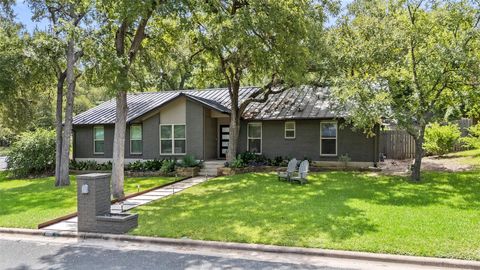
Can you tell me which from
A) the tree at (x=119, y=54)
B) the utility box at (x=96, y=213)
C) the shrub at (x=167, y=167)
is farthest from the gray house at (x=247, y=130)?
the utility box at (x=96, y=213)

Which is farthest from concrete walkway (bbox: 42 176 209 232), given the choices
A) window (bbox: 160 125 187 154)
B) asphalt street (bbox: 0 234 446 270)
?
window (bbox: 160 125 187 154)

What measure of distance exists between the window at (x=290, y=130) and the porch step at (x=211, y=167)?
140 inches

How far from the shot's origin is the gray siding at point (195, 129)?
1986 cm

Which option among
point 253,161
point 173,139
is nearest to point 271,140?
point 253,161

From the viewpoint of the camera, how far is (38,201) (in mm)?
12891

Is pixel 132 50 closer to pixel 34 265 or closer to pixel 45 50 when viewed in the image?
pixel 45 50

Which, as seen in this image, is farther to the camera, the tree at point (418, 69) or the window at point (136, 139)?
the window at point (136, 139)

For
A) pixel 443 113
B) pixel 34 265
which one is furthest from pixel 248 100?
pixel 34 265

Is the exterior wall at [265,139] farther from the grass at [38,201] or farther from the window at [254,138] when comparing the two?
the grass at [38,201]

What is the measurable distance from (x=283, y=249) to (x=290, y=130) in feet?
42.7

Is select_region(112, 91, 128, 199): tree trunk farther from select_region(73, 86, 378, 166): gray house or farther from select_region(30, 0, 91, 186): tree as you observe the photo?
select_region(73, 86, 378, 166): gray house

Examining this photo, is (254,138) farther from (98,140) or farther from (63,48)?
(63,48)

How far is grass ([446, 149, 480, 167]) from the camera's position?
1750 cm

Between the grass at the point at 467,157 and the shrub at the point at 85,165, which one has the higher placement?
the grass at the point at 467,157
